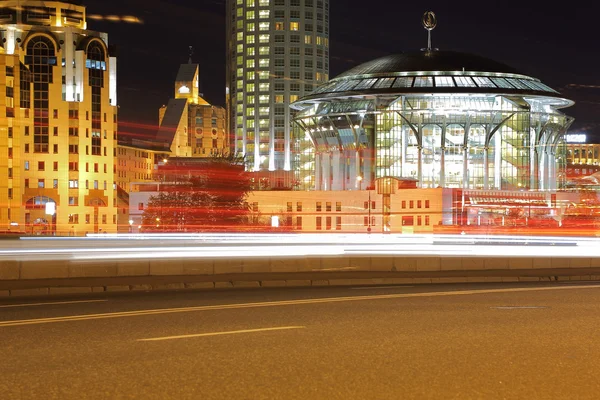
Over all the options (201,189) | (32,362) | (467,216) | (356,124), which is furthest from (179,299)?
(356,124)

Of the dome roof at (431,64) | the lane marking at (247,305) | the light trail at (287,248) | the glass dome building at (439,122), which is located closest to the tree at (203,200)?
the light trail at (287,248)

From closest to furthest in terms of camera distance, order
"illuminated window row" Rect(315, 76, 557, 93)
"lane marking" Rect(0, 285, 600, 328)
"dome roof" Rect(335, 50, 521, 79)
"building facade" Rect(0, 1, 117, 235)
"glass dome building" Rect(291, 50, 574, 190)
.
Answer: "lane marking" Rect(0, 285, 600, 328) → "building facade" Rect(0, 1, 117, 235) → "illuminated window row" Rect(315, 76, 557, 93) → "glass dome building" Rect(291, 50, 574, 190) → "dome roof" Rect(335, 50, 521, 79)

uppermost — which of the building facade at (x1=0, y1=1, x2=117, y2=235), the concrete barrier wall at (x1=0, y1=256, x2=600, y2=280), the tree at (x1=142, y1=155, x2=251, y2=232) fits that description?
the building facade at (x1=0, y1=1, x2=117, y2=235)

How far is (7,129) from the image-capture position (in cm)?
12625

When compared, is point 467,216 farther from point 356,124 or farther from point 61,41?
point 61,41

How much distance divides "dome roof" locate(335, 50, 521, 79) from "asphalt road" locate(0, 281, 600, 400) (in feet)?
395

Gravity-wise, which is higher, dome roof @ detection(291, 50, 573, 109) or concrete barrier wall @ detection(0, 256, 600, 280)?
dome roof @ detection(291, 50, 573, 109)

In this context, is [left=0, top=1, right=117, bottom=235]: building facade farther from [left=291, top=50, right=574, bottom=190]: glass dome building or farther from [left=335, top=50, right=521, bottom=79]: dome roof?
[left=335, top=50, right=521, bottom=79]: dome roof

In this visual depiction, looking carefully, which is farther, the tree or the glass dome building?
the glass dome building

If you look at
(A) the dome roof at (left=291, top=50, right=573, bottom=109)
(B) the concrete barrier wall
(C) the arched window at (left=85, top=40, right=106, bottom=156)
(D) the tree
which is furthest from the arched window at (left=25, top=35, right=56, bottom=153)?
(B) the concrete barrier wall

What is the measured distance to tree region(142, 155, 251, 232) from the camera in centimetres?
8519

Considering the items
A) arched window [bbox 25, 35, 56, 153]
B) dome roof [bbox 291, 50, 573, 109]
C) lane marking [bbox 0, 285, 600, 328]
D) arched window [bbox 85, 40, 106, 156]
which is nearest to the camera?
lane marking [bbox 0, 285, 600, 328]

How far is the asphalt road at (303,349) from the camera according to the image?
9656mm

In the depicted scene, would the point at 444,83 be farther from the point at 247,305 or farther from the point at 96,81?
the point at 247,305
